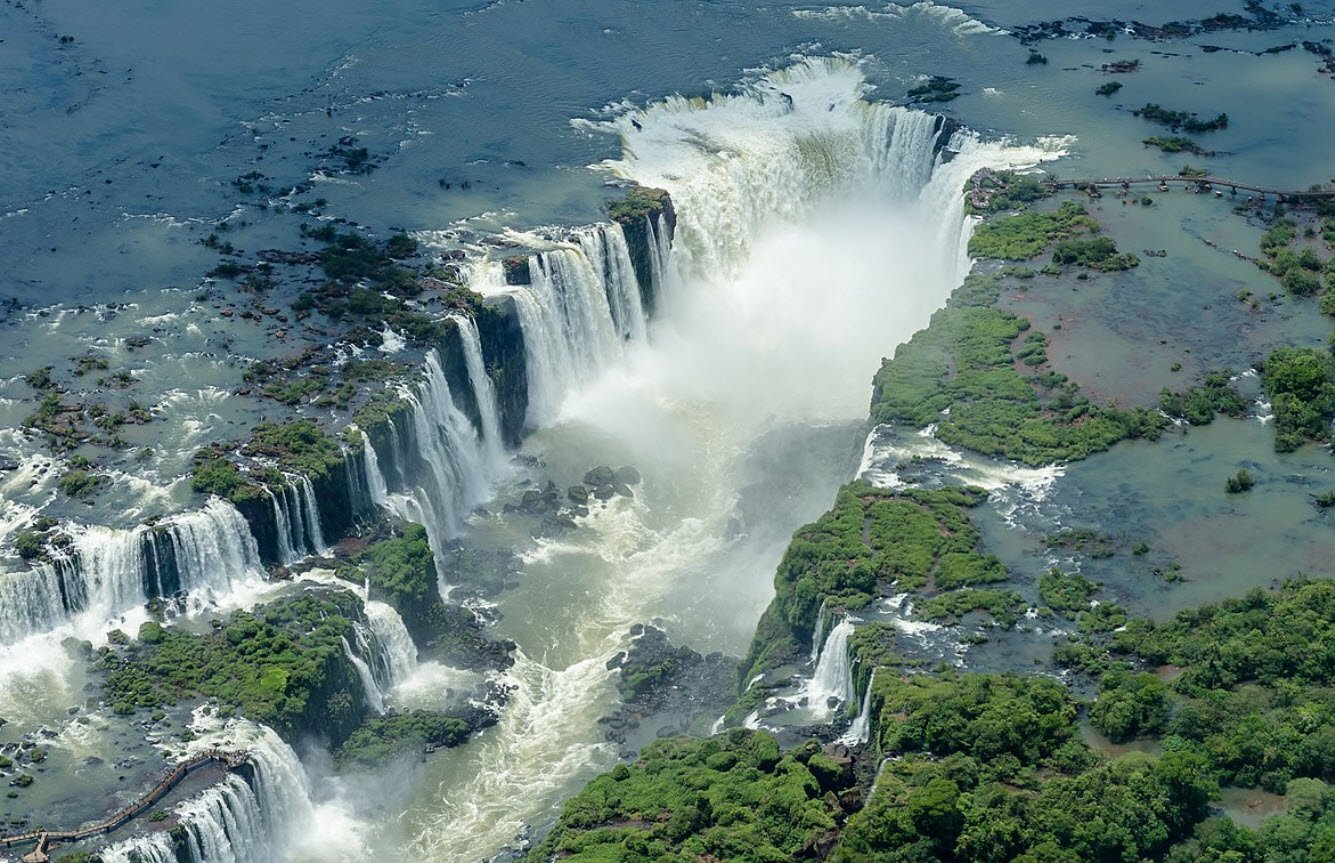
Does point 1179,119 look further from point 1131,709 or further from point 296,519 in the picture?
point 296,519

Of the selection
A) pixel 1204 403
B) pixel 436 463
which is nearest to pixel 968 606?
pixel 1204 403

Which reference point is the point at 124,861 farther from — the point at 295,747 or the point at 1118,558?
the point at 1118,558

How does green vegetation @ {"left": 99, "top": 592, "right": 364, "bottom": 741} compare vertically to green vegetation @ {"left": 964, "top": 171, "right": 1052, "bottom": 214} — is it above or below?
below

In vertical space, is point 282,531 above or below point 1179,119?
below

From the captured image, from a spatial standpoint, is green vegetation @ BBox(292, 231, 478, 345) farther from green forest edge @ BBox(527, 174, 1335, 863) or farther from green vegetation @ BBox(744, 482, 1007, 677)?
green forest edge @ BBox(527, 174, 1335, 863)

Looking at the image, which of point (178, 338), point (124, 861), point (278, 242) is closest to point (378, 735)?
point (124, 861)

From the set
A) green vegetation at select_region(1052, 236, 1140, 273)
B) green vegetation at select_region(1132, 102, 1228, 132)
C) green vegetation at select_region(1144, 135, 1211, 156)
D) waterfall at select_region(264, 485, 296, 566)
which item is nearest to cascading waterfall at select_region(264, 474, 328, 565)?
waterfall at select_region(264, 485, 296, 566)
